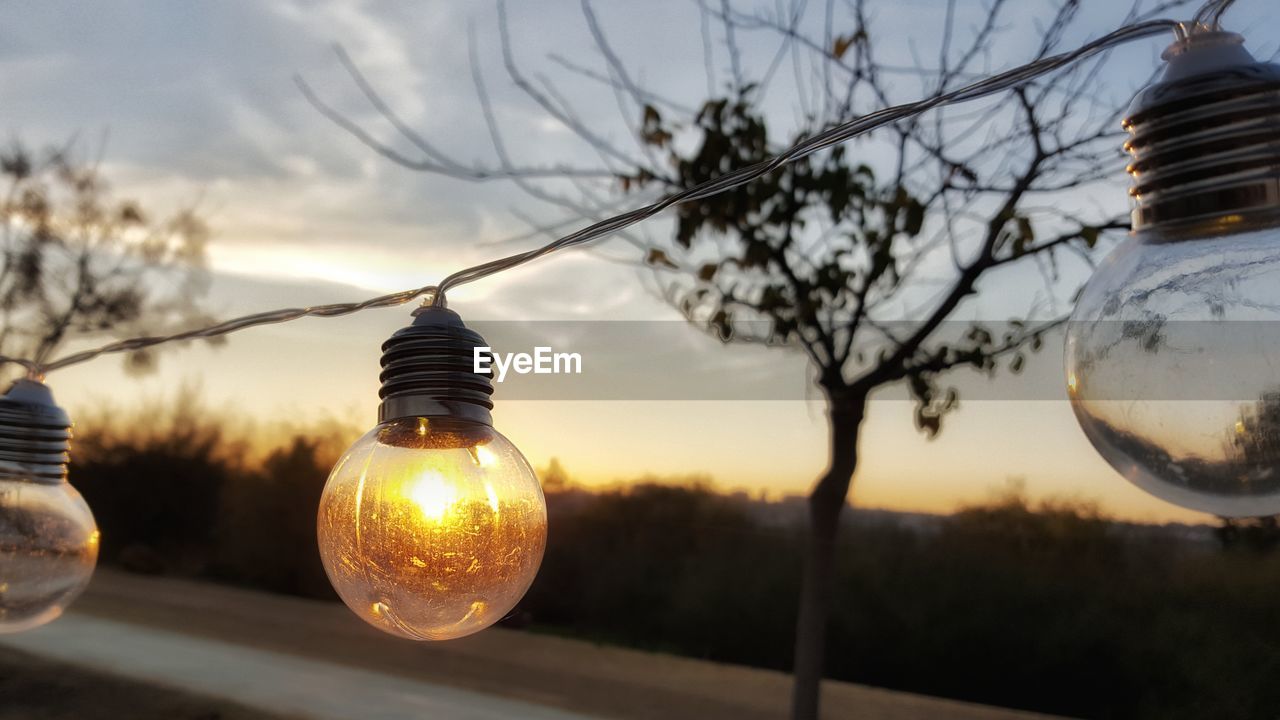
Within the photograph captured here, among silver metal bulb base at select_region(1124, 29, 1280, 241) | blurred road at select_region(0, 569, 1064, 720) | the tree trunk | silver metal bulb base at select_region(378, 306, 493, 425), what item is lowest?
blurred road at select_region(0, 569, 1064, 720)

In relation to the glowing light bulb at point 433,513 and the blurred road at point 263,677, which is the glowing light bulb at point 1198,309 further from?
the blurred road at point 263,677

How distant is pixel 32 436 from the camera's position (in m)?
1.19

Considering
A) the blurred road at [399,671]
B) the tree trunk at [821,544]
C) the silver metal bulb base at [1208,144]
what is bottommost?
the blurred road at [399,671]

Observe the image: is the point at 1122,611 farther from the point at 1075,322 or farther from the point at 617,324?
the point at 1075,322

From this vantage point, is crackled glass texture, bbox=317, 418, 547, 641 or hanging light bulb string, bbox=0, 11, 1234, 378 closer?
hanging light bulb string, bbox=0, 11, 1234, 378

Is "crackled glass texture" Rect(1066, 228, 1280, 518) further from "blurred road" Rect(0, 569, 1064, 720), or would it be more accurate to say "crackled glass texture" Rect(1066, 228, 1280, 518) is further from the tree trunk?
"blurred road" Rect(0, 569, 1064, 720)

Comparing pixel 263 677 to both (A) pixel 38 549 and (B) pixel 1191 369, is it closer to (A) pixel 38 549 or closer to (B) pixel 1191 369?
(A) pixel 38 549

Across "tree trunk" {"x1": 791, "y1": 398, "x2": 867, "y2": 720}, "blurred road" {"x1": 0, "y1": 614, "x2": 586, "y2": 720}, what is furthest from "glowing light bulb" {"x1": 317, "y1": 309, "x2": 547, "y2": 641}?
"blurred road" {"x1": 0, "y1": 614, "x2": 586, "y2": 720}

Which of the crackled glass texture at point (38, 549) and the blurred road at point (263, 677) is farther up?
the crackled glass texture at point (38, 549)

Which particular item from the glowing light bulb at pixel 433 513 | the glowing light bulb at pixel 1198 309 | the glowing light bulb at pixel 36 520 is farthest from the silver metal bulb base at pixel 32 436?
the glowing light bulb at pixel 1198 309

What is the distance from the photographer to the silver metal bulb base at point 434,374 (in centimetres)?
79

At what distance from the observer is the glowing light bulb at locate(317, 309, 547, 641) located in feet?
2.44

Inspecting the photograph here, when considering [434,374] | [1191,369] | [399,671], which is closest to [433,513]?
[434,374]

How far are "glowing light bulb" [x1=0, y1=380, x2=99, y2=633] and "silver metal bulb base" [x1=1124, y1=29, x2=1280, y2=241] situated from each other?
1155 mm
